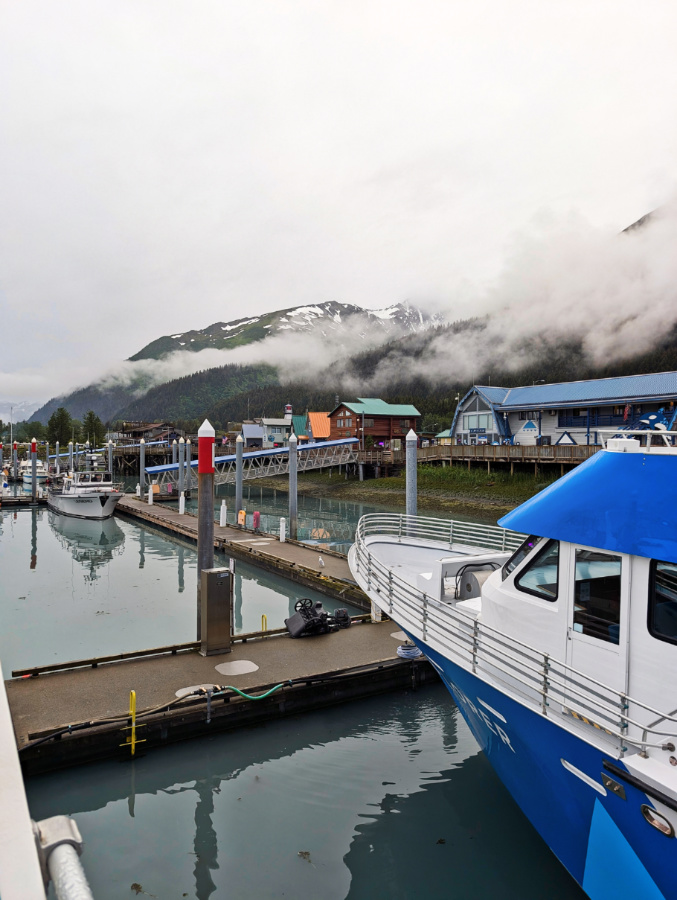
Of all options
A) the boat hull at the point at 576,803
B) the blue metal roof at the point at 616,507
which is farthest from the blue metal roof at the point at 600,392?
the boat hull at the point at 576,803

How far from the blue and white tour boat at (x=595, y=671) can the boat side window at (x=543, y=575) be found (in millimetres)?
14

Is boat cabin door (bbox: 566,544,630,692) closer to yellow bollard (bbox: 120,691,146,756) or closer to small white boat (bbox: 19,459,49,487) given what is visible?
yellow bollard (bbox: 120,691,146,756)

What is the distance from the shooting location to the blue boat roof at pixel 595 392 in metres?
41.4

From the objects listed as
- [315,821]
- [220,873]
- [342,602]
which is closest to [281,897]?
[220,873]

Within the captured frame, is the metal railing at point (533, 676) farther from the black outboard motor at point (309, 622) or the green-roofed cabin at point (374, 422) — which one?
the green-roofed cabin at point (374, 422)

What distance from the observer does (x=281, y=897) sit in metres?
6.59

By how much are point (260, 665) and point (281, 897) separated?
5137 mm

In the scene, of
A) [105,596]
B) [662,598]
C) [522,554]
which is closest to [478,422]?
[105,596]

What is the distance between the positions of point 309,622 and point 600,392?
3858 cm

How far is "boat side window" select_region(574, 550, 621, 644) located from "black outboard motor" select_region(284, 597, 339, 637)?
7.84m

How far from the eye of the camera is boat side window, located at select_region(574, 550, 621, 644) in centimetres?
602

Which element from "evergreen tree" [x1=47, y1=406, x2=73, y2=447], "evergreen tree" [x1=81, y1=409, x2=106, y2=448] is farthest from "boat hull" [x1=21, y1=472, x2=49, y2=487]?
"evergreen tree" [x1=81, y1=409, x2=106, y2=448]

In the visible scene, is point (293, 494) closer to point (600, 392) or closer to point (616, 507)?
point (616, 507)

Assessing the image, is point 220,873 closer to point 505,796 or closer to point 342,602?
point 505,796
